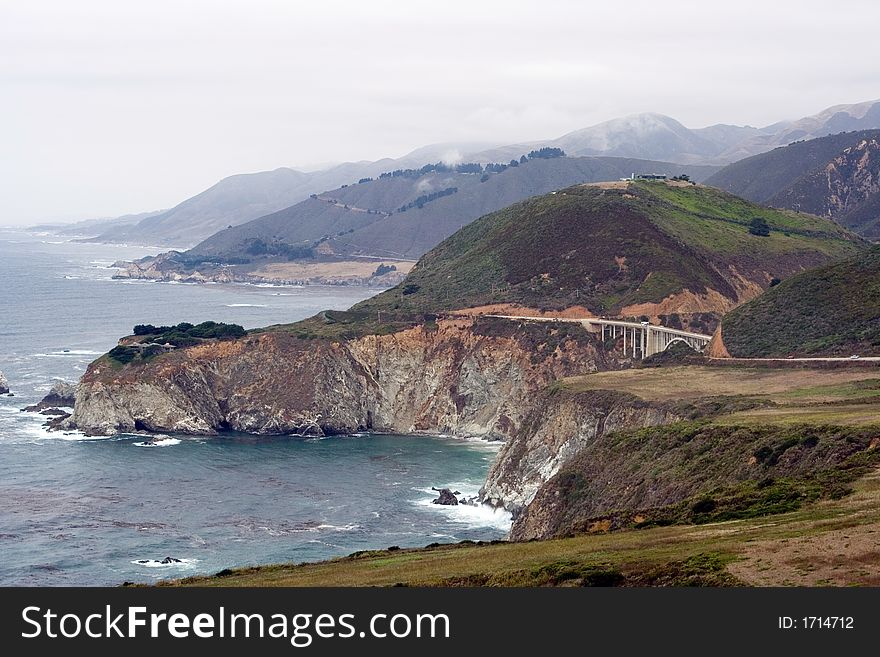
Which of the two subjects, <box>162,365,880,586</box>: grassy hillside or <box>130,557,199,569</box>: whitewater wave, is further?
<box>130,557,199,569</box>: whitewater wave

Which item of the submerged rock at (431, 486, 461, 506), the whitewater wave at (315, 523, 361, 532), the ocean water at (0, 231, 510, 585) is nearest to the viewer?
the ocean water at (0, 231, 510, 585)

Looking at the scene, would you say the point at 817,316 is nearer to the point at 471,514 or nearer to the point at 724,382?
the point at 724,382

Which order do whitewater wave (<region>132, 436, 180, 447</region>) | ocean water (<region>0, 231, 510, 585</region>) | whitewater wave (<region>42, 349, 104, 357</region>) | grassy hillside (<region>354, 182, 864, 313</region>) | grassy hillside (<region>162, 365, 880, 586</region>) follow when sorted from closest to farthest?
grassy hillside (<region>162, 365, 880, 586</region>) → ocean water (<region>0, 231, 510, 585</region>) → whitewater wave (<region>132, 436, 180, 447</region>) → grassy hillside (<region>354, 182, 864, 313</region>) → whitewater wave (<region>42, 349, 104, 357</region>)

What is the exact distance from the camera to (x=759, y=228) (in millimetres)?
173500

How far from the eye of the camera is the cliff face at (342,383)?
122m

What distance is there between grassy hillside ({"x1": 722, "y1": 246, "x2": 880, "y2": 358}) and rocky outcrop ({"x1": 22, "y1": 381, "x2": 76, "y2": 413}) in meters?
65.8

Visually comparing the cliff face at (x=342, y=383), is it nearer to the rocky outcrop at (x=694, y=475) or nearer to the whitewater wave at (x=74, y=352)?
the whitewater wave at (x=74, y=352)

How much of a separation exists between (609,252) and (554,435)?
2319 inches

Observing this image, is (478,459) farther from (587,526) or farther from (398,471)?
(587,526)

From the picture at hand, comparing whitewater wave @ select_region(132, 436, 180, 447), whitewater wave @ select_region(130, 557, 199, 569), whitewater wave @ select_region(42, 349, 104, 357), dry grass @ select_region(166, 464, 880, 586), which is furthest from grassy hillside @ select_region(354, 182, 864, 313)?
dry grass @ select_region(166, 464, 880, 586)

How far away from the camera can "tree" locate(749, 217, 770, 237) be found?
17250cm

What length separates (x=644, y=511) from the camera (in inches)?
2178

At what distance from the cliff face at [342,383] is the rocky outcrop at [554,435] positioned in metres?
21.3

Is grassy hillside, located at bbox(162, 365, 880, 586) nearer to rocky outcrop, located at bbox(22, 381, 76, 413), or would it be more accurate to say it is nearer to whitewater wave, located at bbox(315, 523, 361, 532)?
whitewater wave, located at bbox(315, 523, 361, 532)
